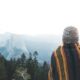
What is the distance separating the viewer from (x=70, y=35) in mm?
11898

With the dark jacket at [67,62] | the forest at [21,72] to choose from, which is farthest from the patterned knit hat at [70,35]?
the forest at [21,72]

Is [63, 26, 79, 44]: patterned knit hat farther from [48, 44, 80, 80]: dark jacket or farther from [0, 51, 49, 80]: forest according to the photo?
[0, 51, 49, 80]: forest

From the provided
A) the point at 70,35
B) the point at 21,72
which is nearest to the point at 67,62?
the point at 70,35

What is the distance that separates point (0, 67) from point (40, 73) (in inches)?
396

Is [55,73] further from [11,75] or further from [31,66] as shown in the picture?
[31,66]

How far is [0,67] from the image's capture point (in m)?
86.6

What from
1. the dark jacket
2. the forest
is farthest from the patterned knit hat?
the forest

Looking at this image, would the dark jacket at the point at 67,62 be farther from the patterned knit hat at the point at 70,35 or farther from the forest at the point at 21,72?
the forest at the point at 21,72

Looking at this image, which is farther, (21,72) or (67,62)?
(21,72)

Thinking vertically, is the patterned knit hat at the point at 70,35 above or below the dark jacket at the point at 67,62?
above

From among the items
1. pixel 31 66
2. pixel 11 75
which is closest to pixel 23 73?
pixel 11 75

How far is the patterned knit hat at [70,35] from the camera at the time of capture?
11.9m

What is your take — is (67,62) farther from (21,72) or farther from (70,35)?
(21,72)

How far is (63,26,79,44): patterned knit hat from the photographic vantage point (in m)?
11.9
